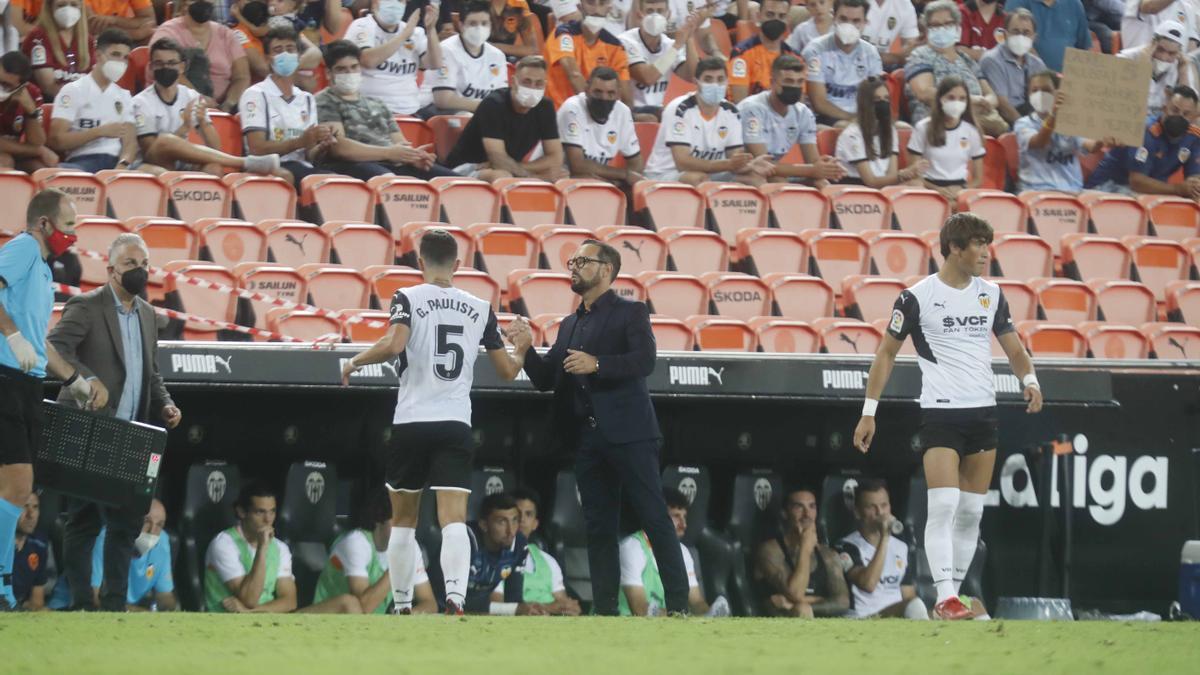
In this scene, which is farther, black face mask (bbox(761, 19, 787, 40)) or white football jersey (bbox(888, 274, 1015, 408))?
black face mask (bbox(761, 19, 787, 40))

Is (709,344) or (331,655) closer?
(331,655)

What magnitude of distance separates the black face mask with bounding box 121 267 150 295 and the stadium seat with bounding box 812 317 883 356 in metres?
4.51

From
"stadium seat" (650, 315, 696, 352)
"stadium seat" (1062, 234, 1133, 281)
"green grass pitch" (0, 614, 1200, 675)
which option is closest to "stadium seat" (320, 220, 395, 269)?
"stadium seat" (650, 315, 696, 352)

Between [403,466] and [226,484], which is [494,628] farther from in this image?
[226,484]

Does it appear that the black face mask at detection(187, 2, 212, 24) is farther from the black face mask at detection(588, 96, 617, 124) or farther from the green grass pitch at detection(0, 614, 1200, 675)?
the green grass pitch at detection(0, 614, 1200, 675)

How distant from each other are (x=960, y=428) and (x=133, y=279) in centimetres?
359

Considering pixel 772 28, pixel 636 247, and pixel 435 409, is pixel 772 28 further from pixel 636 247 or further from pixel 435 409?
pixel 435 409

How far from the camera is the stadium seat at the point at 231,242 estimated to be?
1066 cm

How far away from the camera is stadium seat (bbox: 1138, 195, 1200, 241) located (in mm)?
14102

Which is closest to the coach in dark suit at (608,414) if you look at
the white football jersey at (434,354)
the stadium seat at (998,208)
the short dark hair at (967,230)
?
the white football jersey at (434,354)

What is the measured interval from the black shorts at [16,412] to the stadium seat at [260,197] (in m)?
4.33

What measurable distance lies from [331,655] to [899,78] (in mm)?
10607

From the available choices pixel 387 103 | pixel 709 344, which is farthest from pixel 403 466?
pixel 387 103

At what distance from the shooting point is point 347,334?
9.58 meters
